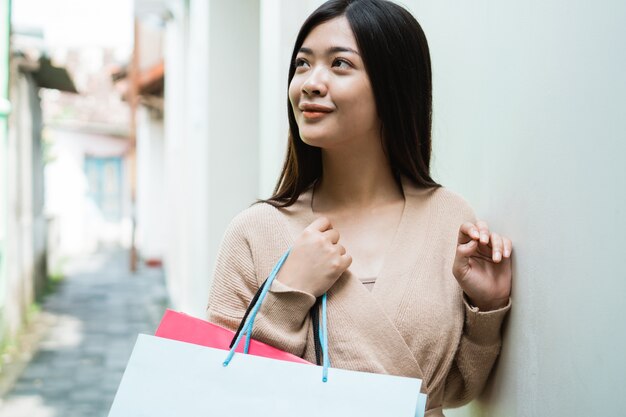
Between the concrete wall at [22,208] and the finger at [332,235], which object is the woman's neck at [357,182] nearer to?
the finger at [332,235]

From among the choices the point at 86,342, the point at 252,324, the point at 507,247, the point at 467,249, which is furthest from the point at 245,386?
the point at 86,342

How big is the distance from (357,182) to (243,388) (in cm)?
60

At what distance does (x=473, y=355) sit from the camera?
155 centimetres

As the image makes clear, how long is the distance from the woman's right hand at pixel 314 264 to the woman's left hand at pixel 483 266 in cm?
23

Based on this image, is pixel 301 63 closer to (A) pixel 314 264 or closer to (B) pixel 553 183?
(A) pixel 314 264

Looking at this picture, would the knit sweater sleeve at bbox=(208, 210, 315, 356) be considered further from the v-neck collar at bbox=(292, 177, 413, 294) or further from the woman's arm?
the woman's arm

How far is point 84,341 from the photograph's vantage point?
7.71 metres

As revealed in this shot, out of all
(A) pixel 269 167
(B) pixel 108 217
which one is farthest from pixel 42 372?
(B) pixel 108 217

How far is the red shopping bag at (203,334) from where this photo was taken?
139 cm

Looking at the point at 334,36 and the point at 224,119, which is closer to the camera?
the point at 334,36

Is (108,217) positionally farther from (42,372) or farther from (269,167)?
(269,167)

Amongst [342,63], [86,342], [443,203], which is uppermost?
[342,63]

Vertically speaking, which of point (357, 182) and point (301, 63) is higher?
point (301, 63)

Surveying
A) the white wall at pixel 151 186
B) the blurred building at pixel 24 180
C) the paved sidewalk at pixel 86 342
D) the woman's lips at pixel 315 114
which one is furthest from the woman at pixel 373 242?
the white wall at pixel 151 186
